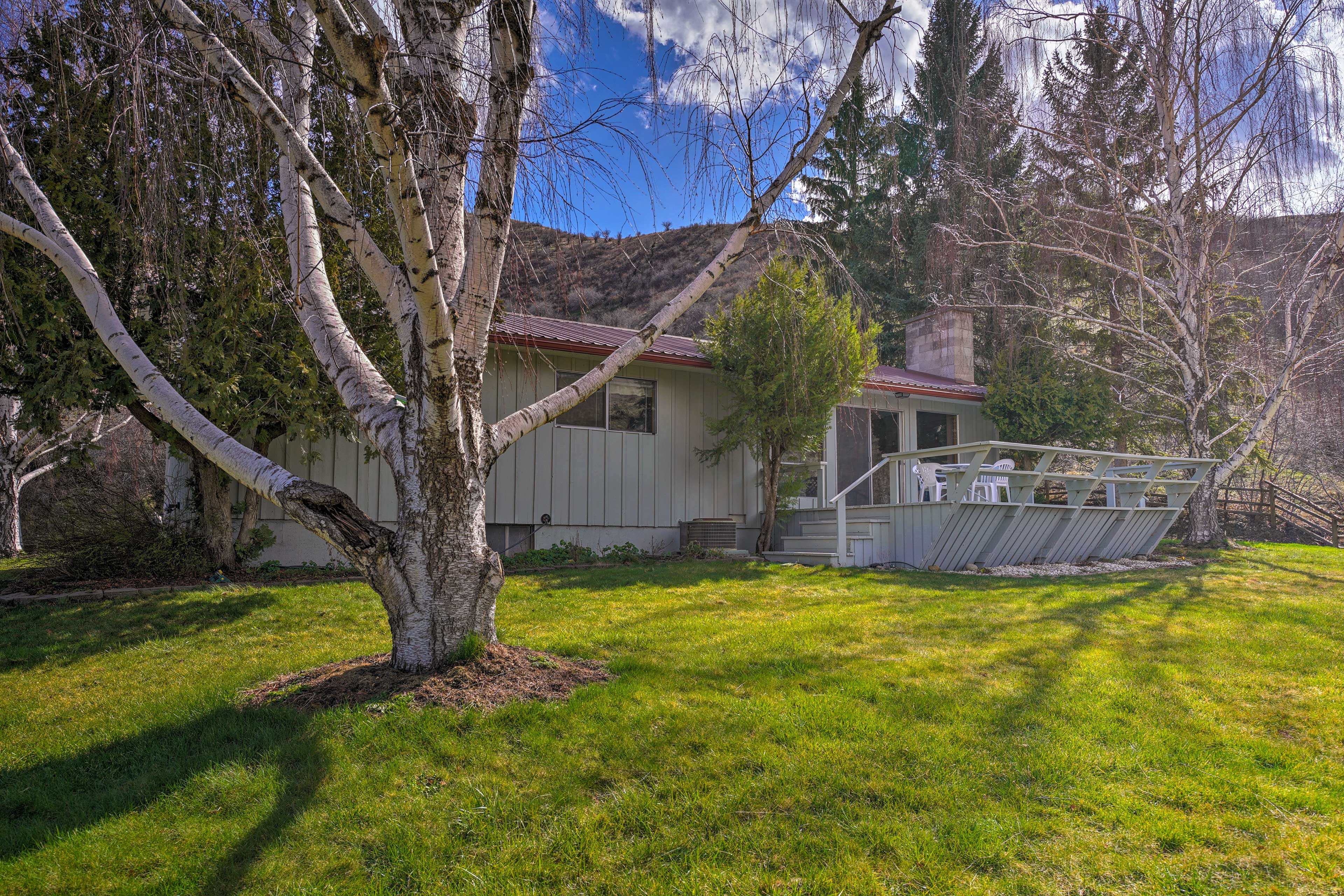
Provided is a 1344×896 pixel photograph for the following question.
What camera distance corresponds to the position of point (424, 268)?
121 inches

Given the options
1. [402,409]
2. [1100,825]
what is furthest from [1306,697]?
[402,409]

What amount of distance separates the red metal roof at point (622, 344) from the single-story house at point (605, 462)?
0.11 feet

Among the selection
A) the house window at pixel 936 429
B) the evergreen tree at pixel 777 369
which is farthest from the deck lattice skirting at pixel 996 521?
the house window at pixel 936 429

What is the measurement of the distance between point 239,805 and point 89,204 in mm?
5550

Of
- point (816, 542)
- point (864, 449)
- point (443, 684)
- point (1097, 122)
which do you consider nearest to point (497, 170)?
point (443, 684)

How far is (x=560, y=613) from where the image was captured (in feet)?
19.2

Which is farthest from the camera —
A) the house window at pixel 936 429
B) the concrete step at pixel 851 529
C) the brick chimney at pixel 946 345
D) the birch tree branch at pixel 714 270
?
the brick chimney at pixel 946 345

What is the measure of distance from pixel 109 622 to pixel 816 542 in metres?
6.94

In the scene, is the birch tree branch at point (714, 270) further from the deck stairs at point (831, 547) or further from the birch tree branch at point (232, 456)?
the deck stairs at point (831, 547)

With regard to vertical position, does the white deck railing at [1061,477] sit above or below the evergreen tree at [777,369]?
below

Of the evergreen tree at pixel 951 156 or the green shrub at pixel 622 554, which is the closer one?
→ the evergreen tree at pixel 951 156

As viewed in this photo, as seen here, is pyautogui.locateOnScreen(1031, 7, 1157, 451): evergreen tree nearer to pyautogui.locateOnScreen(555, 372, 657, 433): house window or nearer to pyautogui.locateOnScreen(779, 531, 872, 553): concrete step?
pyautogui.locateOnScreen(779, 531, 872, 553): concrete step

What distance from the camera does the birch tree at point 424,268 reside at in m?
3.15

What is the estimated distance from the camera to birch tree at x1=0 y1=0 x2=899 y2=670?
315 cm
